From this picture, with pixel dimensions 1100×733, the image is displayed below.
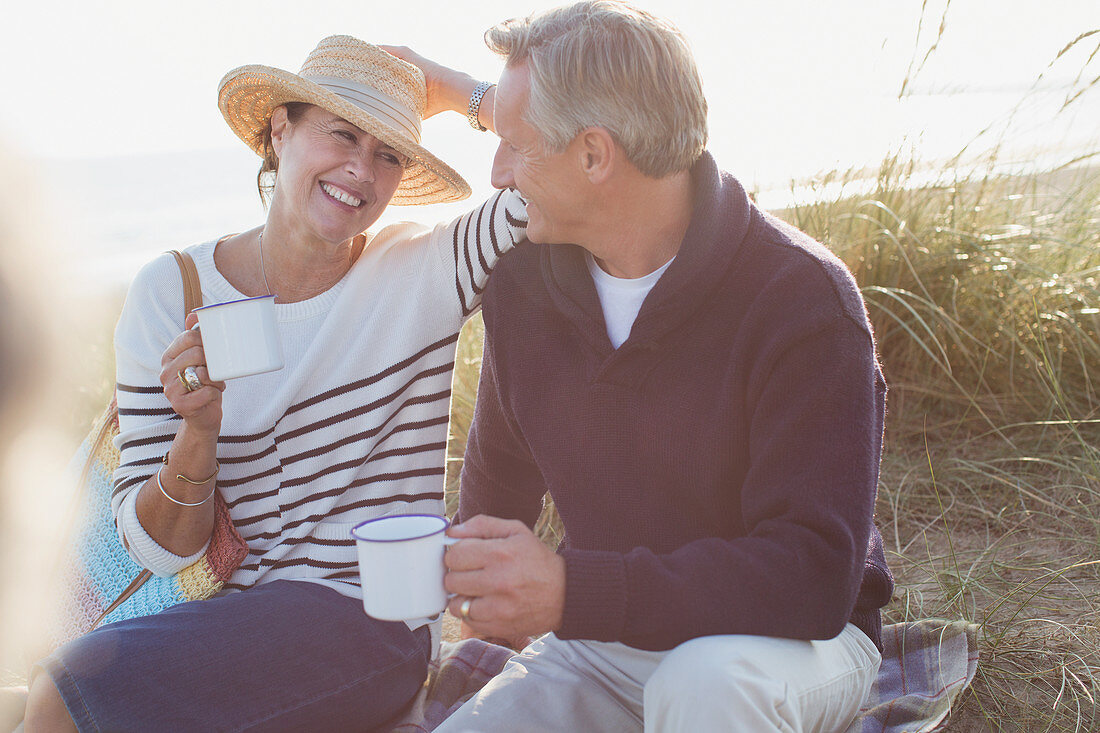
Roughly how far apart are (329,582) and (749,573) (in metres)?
1.23

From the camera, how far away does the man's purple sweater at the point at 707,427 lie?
5.92 feet

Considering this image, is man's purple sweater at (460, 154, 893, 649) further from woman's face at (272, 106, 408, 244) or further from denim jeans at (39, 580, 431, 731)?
denim jeans at (39, 580, 431, 731)

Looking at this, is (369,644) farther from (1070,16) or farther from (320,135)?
(1070,16)

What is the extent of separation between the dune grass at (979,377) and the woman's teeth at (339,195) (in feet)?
5.35

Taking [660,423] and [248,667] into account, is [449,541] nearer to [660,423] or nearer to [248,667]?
[660,423]

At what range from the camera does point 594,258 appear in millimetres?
2420

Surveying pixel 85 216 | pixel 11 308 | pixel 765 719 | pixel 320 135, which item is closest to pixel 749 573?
pixel 765 719

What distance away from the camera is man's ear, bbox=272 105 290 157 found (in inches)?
108

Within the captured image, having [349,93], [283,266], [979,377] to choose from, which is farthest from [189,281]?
[979,377]

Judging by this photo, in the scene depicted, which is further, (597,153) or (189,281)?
(189,281)

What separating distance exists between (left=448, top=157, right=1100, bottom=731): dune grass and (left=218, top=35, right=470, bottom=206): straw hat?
1662mm

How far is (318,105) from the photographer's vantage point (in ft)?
8.52

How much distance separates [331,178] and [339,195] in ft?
0.16

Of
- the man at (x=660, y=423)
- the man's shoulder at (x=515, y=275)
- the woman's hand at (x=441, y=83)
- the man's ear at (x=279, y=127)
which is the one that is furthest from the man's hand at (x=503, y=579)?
the woman's hand at (x=441, y=83)
